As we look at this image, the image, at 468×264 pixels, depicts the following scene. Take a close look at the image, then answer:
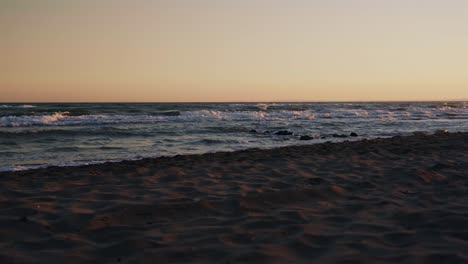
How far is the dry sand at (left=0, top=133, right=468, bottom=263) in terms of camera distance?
359cm

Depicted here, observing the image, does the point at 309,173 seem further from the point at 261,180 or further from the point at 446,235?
the point at 446,235

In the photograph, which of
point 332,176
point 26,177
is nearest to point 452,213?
point 332,176

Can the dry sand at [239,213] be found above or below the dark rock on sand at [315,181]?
below

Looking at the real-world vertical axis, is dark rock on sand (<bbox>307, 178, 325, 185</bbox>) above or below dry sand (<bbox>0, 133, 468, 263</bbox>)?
above

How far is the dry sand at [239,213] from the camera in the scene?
3586 mm

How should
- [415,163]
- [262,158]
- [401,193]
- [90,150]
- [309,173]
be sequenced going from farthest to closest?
[90,150] → [262,158] → [415,163] → [309,173] → [401,193]

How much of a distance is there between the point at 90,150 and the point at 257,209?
881 centimetres

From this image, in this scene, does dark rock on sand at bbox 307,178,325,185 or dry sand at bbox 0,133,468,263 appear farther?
dark rock on sand at bbox 307,178,325,185

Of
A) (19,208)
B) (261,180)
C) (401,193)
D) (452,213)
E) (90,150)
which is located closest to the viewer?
(452,213)

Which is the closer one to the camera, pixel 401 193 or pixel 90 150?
pixel 401 193

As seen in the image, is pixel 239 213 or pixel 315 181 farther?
A: pixel 315 181

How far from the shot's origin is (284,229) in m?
4.20

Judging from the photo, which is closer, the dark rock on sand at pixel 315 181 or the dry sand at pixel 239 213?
the dry sand at pixel 239 213

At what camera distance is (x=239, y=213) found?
15.7 feet
